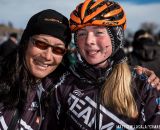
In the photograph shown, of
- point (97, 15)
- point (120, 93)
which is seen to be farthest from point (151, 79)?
point (97, 15)

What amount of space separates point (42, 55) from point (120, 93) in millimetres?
1042

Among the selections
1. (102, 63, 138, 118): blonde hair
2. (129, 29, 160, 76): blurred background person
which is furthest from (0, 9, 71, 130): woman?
(129, 29, 160, 76): blurred background person

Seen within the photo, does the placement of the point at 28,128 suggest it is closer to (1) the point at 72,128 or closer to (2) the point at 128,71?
(1) the point at 72,128

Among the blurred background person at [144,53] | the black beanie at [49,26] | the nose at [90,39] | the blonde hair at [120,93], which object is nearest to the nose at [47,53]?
the black beanie at [49,26]

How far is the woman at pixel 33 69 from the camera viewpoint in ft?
11.8

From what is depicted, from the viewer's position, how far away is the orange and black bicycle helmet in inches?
136

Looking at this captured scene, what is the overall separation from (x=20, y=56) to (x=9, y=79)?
12.4 inches

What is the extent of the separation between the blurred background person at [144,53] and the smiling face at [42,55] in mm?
4052

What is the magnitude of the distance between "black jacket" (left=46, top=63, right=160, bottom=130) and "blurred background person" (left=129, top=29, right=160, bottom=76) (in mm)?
4086

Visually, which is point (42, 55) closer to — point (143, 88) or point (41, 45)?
point (41, 45)

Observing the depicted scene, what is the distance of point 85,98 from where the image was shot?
3.43 m

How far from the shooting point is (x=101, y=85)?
11.3 ft

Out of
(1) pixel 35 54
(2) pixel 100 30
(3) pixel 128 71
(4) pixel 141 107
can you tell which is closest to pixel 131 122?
(4) pixel 141 107

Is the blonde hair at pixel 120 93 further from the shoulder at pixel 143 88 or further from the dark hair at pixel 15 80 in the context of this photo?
the dark hair at pixel 15 80
